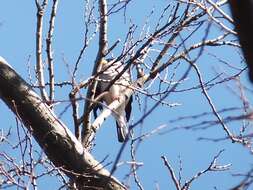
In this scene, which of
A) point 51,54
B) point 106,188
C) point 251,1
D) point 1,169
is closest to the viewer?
point 251,1

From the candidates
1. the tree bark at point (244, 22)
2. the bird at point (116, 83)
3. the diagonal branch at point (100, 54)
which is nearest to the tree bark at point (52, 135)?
the bird at point (116, 83)

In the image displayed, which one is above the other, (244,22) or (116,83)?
(116,83)

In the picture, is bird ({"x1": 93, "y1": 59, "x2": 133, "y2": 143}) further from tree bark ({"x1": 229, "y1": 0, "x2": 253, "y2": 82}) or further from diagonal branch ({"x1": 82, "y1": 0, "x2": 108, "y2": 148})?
tree bark ({"x1": 229, "y1": 0, "x2": 253, "y2": 82})

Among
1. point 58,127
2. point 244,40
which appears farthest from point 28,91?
point 244,40

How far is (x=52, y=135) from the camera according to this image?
1812mm

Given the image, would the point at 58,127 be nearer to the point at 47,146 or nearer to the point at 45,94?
the point at 47,146

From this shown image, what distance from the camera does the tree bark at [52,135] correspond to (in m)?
1.79

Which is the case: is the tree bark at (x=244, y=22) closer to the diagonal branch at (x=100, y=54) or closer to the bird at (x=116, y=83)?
the bird at (x=116, y=83)

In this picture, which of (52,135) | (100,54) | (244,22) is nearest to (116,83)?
(100,54)

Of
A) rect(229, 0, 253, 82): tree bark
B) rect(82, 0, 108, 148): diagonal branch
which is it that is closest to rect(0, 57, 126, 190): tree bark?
rect(82, 0, 108, 148): diagonal branch

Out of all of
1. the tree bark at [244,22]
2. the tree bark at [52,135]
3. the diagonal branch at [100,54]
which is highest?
the diagonal branch at [100,54]

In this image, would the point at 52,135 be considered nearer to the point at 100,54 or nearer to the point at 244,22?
the point at 100,54

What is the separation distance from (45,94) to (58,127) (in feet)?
2.69

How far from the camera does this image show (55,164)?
183cm
